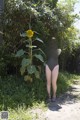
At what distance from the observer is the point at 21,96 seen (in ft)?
27.0

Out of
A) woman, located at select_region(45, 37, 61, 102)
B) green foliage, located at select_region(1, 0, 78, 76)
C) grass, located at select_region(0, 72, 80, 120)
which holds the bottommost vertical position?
grass, located at select_region(0, 72, 80, 120)

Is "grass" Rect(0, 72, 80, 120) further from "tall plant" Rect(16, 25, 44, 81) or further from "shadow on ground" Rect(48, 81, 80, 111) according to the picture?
"tall plant" Rect(16, 25, 44, 81)

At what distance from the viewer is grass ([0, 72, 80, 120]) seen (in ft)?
22.5

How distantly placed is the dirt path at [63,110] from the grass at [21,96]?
10.3 inches

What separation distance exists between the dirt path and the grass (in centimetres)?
26

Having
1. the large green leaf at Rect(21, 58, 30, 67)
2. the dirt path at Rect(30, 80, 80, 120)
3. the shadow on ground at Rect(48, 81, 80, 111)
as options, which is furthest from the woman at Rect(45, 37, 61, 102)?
the large green leaf at Rect(21, 58, 30, 67)

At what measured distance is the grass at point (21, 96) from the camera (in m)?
6.87

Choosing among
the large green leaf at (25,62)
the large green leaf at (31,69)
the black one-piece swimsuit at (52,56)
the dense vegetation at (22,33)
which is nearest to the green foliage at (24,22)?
the dense vegetation at (22,33)

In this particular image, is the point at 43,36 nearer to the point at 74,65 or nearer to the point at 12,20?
the point at 12,20

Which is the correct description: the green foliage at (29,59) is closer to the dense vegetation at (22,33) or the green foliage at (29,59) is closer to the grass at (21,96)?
the dense vegetation at (22,33)

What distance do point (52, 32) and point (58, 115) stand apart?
488 centimetres

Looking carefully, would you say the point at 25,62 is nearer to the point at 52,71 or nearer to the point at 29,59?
the point at 29,59

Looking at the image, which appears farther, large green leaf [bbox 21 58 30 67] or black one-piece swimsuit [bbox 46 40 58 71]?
large green leaf [bbox 21 58 30 67]

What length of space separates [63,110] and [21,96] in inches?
49.5
